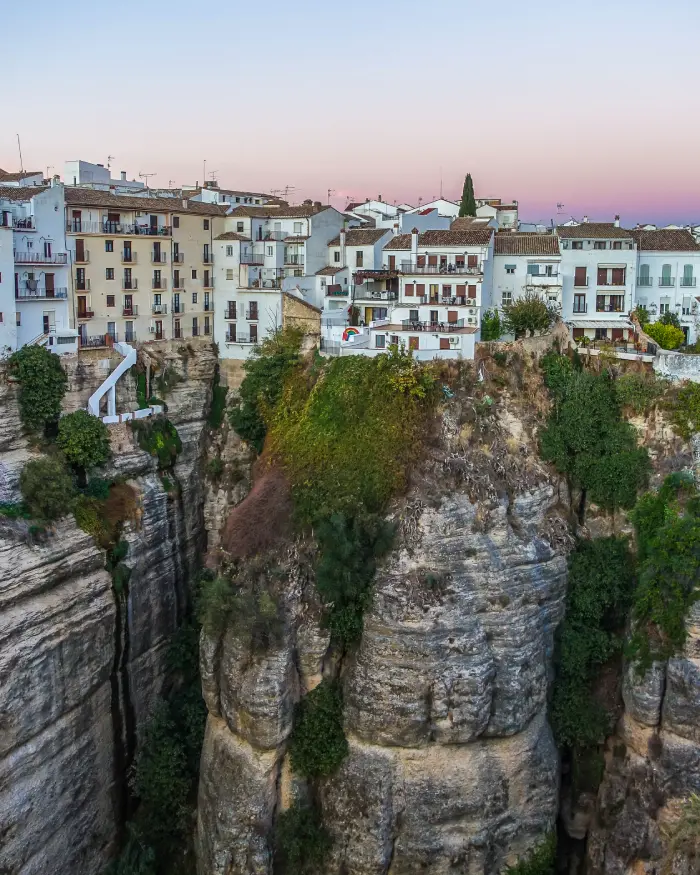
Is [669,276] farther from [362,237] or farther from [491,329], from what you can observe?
[362,237]

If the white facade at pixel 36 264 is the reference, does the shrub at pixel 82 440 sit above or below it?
below

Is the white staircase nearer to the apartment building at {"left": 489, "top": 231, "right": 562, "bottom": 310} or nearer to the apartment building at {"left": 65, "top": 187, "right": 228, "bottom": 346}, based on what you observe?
the apartment building at {"left": 65, "top": 187, "right": 228, "bottom": 346}

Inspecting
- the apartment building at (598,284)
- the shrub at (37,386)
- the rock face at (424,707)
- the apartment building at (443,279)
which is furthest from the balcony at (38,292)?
the apartment building at (598,284)

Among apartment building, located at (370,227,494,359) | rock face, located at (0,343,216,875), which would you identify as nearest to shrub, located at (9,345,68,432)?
rock face, located at (0,343,216,875)

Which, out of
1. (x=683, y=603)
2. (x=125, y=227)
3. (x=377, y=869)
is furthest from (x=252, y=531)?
(x=125, y=227)

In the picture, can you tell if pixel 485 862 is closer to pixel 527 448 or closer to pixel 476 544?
pixel 476 544

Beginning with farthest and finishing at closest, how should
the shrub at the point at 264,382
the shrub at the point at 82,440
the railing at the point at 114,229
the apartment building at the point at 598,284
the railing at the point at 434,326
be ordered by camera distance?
the apartment building at the point at 598,284, the railing at the point at 114,229, the shrub at the point at 264,382, the railing at the point at 434,326, the shrub at the point at 82,440

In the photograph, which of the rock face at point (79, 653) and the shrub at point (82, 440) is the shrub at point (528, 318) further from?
the shrub at point (82, 440)
